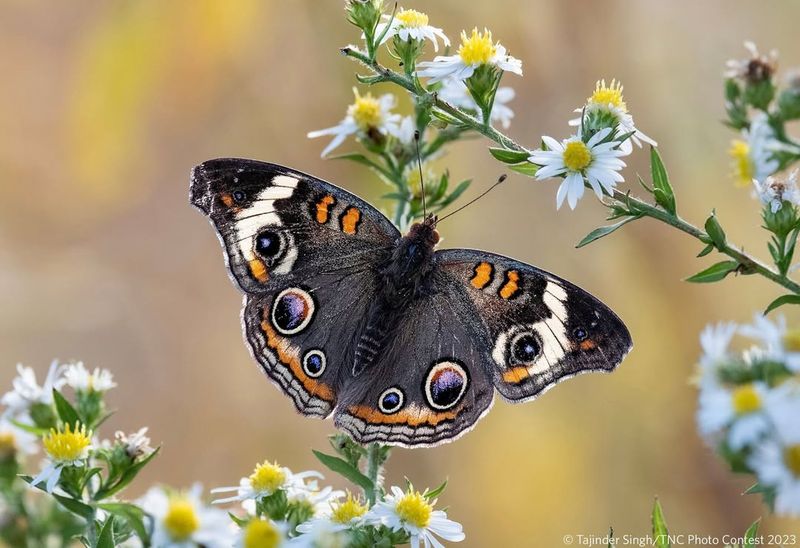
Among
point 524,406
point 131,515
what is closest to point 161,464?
Answer: point 524,406

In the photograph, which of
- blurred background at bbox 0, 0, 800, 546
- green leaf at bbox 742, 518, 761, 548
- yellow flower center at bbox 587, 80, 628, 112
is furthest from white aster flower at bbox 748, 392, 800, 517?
blurred background at bbox 0, 0, 800, 546

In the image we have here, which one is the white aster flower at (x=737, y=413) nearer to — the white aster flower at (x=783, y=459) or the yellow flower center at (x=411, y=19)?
the white aster flower at (x=783, y=459)

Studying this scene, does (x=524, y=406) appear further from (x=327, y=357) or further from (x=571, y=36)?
(x=327, y=357)

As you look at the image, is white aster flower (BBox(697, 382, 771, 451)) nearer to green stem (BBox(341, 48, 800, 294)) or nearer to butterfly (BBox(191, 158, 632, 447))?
green stem (BBox(341, 48, 800, 294))

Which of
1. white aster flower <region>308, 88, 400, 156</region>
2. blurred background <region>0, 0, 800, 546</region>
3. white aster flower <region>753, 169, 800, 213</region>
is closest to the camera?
white aster flower <region>753, 169, 800, 213</region>

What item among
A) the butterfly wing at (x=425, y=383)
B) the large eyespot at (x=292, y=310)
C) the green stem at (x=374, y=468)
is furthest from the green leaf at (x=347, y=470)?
the large eyespot at (x=292, y=310)

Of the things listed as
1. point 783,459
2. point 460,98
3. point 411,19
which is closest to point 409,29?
point 411,19

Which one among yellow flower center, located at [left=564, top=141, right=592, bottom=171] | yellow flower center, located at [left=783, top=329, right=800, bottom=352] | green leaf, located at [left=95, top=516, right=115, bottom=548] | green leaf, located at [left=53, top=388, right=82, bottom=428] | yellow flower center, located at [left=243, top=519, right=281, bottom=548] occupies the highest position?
yellow flower center, located at [left=564, top=141, right=592, bottom=171]
